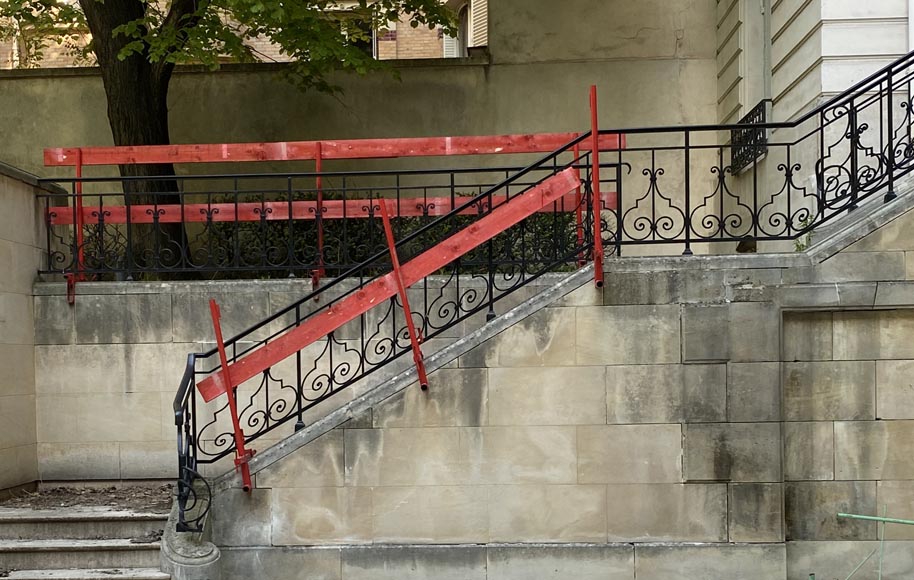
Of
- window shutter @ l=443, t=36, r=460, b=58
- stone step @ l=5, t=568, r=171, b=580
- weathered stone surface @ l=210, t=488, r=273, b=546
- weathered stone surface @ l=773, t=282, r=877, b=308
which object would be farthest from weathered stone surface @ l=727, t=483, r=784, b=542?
window shutter @ l=443, t=36, r=460, b=58

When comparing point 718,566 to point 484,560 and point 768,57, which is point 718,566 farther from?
point 768,57

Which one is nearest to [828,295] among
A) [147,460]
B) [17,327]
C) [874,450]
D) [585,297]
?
[874,450]

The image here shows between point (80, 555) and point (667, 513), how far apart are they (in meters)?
4.69

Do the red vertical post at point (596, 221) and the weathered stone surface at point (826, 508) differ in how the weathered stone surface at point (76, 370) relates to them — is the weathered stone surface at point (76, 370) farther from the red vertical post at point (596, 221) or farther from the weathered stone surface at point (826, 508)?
the weathered stone surface at point (826, 508)

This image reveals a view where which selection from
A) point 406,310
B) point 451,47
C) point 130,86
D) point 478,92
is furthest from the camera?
point 451,47

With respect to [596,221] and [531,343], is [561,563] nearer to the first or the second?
[531,343]

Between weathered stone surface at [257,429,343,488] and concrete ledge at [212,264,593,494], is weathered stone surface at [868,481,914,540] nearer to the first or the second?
concrete ledge at [212,264,593,494]

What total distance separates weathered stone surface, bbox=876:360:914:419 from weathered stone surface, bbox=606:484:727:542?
1504 mm

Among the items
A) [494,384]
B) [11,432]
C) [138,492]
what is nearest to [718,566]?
[494,384]

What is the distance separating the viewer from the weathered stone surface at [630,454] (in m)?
6.86

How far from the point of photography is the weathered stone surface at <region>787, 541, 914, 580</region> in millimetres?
6836

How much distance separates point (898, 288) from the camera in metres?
6.69

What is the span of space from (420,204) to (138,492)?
4.10 meters

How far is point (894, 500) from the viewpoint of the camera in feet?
22.5
